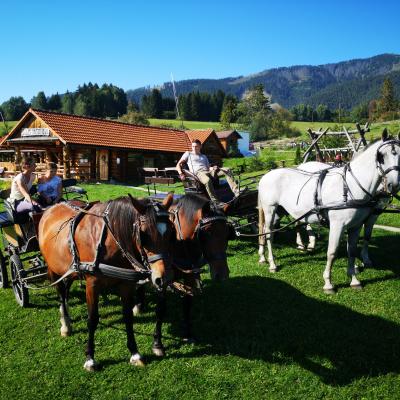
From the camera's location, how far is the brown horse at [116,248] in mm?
3811

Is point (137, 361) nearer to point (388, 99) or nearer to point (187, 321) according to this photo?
point (187, 321)

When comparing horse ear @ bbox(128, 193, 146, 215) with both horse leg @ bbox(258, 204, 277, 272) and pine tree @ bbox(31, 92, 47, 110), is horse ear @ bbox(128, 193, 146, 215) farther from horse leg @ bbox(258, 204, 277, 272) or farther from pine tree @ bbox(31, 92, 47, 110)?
pine tree @ bbox(31, 92, 47, 110)

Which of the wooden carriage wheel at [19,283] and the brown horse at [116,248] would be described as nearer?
the brown horse at [116,248]

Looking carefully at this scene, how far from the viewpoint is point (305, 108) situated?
13988cm

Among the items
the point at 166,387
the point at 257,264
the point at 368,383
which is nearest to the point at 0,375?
the point at 166,387

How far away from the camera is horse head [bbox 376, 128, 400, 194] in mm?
5816

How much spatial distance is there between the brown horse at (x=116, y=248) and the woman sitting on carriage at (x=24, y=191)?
52.4 inches

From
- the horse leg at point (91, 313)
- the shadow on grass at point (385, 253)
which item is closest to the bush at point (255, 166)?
the shadow on grass at point (385, 253)

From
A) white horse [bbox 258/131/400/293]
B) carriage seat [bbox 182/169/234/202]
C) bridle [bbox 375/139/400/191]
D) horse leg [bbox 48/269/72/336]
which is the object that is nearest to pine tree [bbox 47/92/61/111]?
carriage seat [bbox 182/169/234/202]

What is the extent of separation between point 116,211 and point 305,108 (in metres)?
146

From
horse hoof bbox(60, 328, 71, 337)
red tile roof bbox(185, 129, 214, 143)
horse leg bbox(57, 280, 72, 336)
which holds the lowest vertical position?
horse hoof bbox(60, 328, 71, 337)

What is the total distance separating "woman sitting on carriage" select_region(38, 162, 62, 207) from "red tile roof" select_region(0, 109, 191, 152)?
2123cm

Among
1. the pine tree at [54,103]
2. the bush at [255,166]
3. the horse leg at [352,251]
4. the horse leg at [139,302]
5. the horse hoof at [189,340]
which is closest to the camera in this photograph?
the horse hoof at [189,340]

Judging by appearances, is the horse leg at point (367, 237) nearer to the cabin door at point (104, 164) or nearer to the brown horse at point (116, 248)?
the brown horse at point (116, 248)
